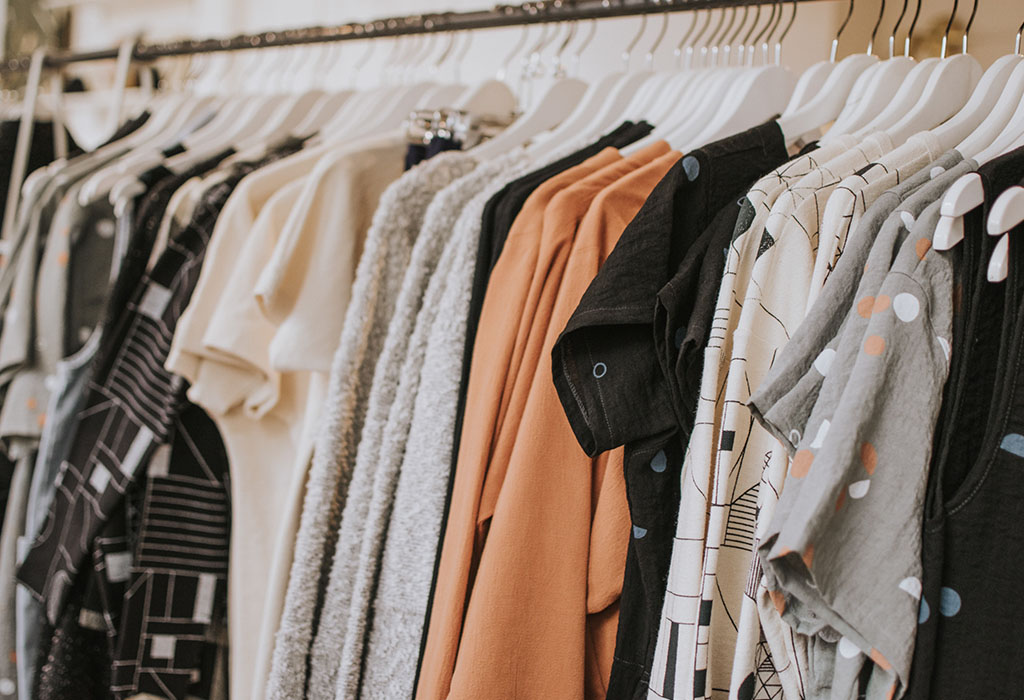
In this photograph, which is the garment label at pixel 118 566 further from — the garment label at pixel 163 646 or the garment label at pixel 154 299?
the garment label at pixel 154 299

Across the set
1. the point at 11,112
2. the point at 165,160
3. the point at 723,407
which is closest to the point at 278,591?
the point at 723,407

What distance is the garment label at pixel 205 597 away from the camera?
3.34 ft

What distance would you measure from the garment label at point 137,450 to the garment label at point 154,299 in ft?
0.45

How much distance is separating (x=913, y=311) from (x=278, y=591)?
0.66 metres

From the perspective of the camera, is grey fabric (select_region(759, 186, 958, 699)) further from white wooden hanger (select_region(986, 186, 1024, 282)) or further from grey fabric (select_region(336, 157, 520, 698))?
grey fabric (select_region(336, 157, 520, 698))

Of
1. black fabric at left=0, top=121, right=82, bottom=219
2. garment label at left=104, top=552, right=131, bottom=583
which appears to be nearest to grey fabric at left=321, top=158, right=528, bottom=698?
garment label at left=104, top=552, right=131, bottom=583

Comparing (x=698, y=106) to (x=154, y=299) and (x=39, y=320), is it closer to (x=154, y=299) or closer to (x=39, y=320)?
(x=154, y=299)

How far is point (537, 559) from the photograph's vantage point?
2.23ft

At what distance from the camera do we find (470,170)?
2.98ft

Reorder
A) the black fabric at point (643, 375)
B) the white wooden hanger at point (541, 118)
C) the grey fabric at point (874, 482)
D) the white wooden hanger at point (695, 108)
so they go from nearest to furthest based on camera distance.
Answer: the grey fabric at point (874, 482), the black fabric at point (643, 375), the white wooden hanger at point (695, 108), the white wooden hanger at point (541, 118)

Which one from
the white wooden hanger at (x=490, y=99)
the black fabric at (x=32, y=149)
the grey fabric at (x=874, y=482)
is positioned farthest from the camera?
the black fabric at (x=32, y=149)

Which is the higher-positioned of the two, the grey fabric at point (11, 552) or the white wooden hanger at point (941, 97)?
the white wooden hanger at point (941, 97)

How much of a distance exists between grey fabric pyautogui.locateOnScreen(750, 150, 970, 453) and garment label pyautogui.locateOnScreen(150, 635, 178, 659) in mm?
774

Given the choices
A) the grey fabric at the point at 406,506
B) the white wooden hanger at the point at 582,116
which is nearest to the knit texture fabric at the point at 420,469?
the grey fabric at the point at 406,506
